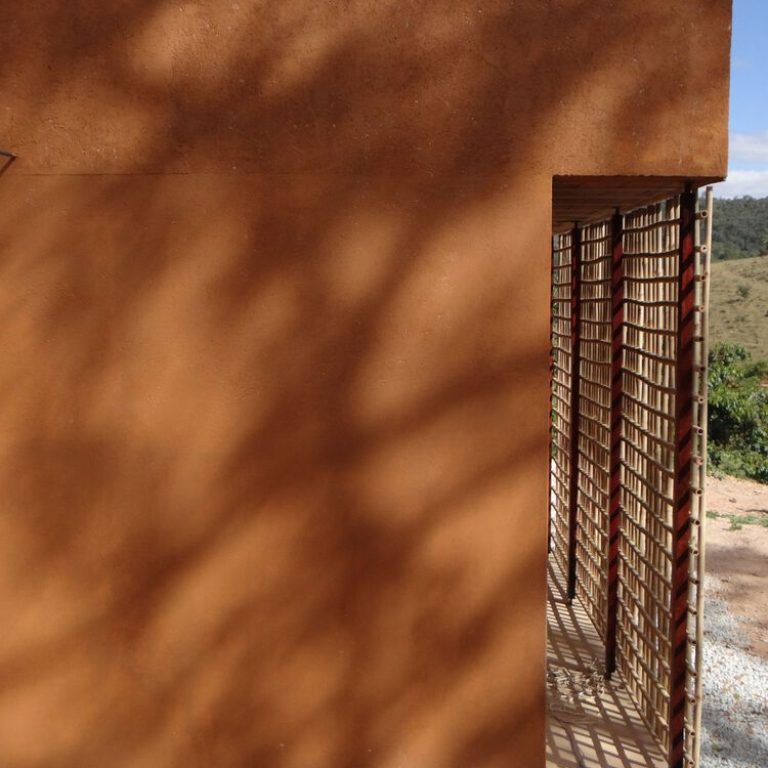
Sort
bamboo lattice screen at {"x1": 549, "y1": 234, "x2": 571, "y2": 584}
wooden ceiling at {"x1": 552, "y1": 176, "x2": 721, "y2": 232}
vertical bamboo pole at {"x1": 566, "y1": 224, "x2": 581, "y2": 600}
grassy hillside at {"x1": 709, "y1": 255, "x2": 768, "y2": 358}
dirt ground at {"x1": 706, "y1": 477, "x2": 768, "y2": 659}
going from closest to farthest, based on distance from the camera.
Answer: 1. wooden ceiling at {"x1": 552, "y1": 176, "x2": 721, "y2": 232}
2. vertical bamboo pole at {"x1": 566, "y1": 224, "x2": 581, "y2": 600}
3. bamboo lattice screen at {"x1": 549, "y1": 234, "x2": 571, "y2": 584}
4. dirt ground at {"x1": 706, "y1": 477, "x2": 768, "y2": 659}
5. grassy hillside at {"x1": 709, "y1": 255, "x2": 768, "y2": 358}

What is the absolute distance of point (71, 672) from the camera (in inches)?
116

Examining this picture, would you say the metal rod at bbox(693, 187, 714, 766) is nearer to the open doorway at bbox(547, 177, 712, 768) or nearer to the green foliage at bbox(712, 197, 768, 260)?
the open doorway at bbox(547, 177, 712, 768)

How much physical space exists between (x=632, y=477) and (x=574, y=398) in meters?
1.11

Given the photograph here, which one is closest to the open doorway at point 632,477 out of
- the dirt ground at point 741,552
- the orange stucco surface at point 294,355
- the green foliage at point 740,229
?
the orange stucco surface at point 294,355

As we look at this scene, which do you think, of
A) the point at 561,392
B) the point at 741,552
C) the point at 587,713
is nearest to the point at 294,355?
the point at 587,713

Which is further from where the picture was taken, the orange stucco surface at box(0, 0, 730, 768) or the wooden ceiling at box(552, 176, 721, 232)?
the wooden ceiling at box(552, 176, 721, 232)

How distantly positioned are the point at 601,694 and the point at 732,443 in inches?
357

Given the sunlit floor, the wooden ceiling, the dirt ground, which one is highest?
the wooden ceiling

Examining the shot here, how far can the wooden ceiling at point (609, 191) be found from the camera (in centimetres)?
290

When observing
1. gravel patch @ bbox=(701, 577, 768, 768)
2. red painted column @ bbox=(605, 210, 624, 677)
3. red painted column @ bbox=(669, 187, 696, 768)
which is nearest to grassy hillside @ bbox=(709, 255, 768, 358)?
gravel patch @ bbox=(701, 577, 768, 768)

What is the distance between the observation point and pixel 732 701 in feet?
15.3

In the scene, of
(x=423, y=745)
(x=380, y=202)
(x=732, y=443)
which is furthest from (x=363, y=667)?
(x=732, y=443)

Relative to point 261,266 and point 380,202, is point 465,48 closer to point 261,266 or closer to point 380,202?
point 380,202

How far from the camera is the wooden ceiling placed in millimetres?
2900
